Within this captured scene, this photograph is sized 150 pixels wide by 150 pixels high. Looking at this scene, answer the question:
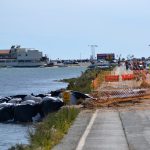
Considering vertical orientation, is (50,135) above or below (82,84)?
above

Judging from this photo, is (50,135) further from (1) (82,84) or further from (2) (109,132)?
(1) (82,84)

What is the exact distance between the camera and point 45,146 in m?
16.7

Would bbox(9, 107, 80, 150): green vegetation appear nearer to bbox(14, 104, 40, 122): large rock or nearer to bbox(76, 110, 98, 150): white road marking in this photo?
bbox(76, 110, 98, 150): white road marking

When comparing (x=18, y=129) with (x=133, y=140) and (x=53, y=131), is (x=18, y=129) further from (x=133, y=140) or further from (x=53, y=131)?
(x=133, y=140)

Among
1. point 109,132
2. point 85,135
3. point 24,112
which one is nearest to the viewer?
point 85,135

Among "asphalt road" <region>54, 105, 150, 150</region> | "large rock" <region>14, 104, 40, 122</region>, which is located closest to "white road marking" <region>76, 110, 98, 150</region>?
"asphalt road" <region>54, 105, 150, 150</region>

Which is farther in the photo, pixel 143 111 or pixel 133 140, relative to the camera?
pixel 143 111

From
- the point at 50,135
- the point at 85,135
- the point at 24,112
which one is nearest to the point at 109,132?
the point at 85,135

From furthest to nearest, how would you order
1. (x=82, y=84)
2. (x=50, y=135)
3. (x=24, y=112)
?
(x=82, y=84), (x=24, y=112), (x=50, y=135)

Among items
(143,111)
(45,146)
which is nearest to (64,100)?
(143,111)

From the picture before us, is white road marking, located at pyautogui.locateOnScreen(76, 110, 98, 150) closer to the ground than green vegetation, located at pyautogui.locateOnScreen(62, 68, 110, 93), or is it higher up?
higher up

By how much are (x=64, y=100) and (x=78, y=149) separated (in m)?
17.4

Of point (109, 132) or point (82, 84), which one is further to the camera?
point (82, 84)

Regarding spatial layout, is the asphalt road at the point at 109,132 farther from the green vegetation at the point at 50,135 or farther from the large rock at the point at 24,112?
the large rock at the point at 24,112
